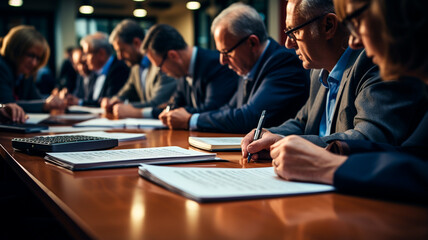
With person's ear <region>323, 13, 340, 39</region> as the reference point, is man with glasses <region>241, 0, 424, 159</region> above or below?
below

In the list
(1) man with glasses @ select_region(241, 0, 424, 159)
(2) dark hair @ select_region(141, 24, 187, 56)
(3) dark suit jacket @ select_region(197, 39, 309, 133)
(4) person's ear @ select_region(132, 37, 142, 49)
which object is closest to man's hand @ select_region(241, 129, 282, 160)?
(1) man with glasses @ select_region(241, 0, 424, 159)

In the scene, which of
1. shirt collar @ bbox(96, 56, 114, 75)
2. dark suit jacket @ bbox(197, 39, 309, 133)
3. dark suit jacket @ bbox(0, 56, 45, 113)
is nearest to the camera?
dark suit jacket @ bbox(197, 39, 309, 133)

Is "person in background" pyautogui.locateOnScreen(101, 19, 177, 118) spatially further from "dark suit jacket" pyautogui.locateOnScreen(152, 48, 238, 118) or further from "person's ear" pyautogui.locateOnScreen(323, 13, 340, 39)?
"person's ear" pyautogui.locateOnScreen(323, 13, 340, 39)

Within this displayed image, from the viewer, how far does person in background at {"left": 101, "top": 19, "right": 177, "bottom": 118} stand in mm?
4160

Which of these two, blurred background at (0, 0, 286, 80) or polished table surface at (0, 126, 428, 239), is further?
blurred background at (0, 0, 286, 80)

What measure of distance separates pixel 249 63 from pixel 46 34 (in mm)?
10741

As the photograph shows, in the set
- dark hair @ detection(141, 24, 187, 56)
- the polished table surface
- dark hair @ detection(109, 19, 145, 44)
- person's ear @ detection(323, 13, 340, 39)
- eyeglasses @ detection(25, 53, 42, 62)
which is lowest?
the polished table surface

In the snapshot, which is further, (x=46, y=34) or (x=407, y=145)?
(x=46, y=34)

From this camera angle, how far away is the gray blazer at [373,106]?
1225mm

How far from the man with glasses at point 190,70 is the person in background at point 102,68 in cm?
180

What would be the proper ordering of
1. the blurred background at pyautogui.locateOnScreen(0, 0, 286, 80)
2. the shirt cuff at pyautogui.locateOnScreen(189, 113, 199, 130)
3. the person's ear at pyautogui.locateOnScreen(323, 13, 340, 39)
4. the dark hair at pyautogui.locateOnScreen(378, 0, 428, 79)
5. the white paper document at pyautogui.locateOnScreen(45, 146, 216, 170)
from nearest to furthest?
the dark hair at pyautogui.locateOnScreen(378, 0, 428, 79)
the white paper document at pyautogui.locateOnScreen(45, 146, 216, 170)
the person's ear at pyautogui.locateOnScreen(323, 13, 340, 39)
the shirt cuff at pyautogui.locateOnScreen(189, 113, 199, 130)
the blurred background at pyautogui.locateOnScreen(0, 0, 286, 80)

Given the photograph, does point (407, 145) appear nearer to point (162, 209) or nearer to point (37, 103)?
point (162, 209)

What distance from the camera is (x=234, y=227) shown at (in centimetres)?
69

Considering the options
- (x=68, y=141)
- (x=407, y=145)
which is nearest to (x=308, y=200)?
(x=407, y=145)
